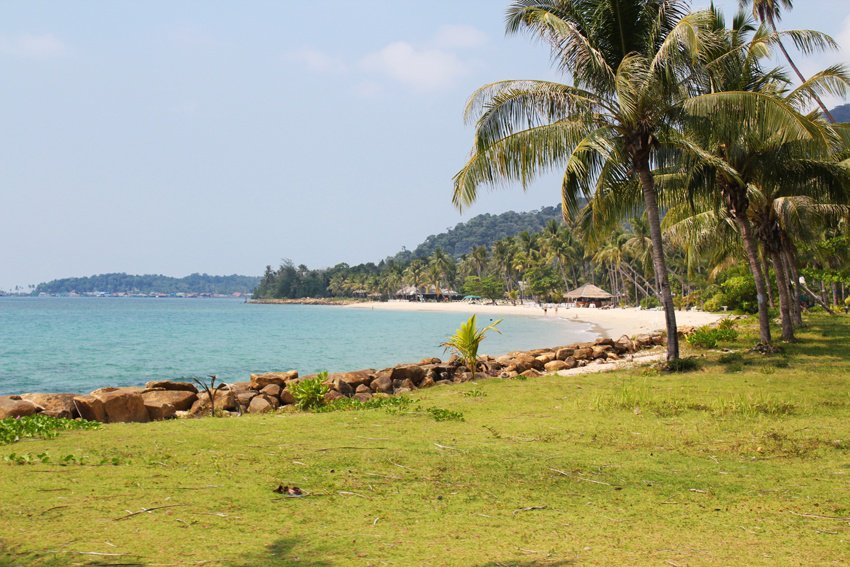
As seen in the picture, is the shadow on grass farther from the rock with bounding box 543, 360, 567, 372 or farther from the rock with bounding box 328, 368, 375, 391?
the rock with bounding box 543, 360, 567, 372

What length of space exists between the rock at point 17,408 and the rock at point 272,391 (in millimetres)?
4169

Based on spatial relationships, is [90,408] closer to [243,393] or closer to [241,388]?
[243,393]

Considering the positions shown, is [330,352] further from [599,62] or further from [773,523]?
[773,523]

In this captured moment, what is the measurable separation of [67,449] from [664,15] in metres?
13.5

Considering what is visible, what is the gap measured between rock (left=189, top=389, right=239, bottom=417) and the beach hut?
244 feet

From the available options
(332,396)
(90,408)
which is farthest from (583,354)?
(90,408)

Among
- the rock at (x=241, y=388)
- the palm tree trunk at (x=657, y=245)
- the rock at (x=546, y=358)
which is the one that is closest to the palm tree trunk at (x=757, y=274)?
the palm tree trunk at (x=657, y=245)

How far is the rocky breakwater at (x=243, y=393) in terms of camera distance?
31.2 ft

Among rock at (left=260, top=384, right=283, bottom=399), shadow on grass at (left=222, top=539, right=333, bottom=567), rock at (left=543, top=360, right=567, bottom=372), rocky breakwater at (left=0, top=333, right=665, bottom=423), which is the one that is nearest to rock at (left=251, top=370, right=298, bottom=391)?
rocky breakwater at (left=0, top=333, right=665, bottom=423)

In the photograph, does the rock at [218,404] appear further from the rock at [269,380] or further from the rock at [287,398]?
the rock at [269,380]

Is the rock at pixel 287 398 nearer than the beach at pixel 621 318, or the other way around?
the rock at pixel 287 398

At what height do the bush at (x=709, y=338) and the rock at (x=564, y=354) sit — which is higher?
the bush at (x=709, y=338)

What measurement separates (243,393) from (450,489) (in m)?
8.81

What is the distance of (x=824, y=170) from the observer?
48.9 feet
